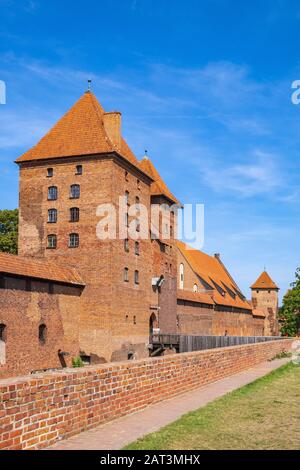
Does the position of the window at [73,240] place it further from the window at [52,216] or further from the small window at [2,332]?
the small window at [2,332]

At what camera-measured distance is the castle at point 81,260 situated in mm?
27156

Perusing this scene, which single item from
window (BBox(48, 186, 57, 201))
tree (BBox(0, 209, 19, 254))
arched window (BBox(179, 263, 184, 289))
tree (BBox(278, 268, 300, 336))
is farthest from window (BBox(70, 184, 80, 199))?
tree (BBox(278, 268, 300, 336))

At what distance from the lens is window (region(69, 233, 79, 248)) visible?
33.3 m

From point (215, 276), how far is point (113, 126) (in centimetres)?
3254

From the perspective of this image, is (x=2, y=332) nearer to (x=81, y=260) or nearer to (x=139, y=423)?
(x=81, y=260)

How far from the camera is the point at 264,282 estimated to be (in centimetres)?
8338

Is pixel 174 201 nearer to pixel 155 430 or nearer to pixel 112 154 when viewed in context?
pixel 112 154

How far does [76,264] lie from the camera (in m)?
32.9

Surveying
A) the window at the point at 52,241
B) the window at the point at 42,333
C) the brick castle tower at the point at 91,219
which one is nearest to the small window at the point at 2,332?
the window at the point at 42,333

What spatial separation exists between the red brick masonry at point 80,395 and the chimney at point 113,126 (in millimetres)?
22205

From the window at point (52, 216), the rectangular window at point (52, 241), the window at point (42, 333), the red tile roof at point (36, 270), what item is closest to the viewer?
the red tile roof at point (36, 270)

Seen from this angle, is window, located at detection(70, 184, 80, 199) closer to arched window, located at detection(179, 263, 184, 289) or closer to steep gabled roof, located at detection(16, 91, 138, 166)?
steep gabled roof, located at detection(16, 91, 138, 166)

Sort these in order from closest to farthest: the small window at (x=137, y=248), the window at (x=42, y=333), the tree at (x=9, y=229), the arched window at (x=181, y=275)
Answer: the window at (x=42, y=333), the small window at (x=137, y=248), the tree at (x=9, y=229), the arched window at (x=181, y=275)

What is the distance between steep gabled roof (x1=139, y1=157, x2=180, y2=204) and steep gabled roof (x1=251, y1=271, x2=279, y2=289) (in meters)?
41.0
